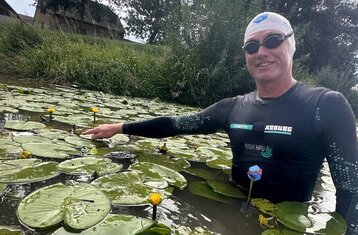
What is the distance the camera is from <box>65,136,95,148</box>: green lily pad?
Result: 2189 mm

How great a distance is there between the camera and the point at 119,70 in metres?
6.46

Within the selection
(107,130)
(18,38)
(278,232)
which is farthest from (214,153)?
(18,38)

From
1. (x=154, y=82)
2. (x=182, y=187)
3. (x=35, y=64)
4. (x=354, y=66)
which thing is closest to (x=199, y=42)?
(x=154, y=82)

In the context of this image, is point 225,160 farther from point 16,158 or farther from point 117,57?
point 117,57

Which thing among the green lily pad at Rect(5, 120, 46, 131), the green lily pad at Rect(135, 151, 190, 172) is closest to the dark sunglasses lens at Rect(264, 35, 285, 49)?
the green lily pad at Rect(135, 151, 190, 172)

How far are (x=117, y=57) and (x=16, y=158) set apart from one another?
5.81 metres

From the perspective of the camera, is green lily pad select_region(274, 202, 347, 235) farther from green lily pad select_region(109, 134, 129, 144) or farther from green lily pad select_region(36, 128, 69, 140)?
green lily pad select_region(36, 128, 69, 140)

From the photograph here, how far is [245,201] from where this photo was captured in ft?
5.51

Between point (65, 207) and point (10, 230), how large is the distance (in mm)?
200

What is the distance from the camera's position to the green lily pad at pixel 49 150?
1839 mm

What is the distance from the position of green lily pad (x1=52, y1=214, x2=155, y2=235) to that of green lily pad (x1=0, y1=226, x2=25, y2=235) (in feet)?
0.41

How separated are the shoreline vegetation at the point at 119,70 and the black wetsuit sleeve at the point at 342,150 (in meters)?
5.22

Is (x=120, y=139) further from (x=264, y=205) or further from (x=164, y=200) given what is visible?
(x=264, y=205)

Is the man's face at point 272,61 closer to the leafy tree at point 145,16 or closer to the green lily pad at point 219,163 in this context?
the green lily pad at point 219,163
